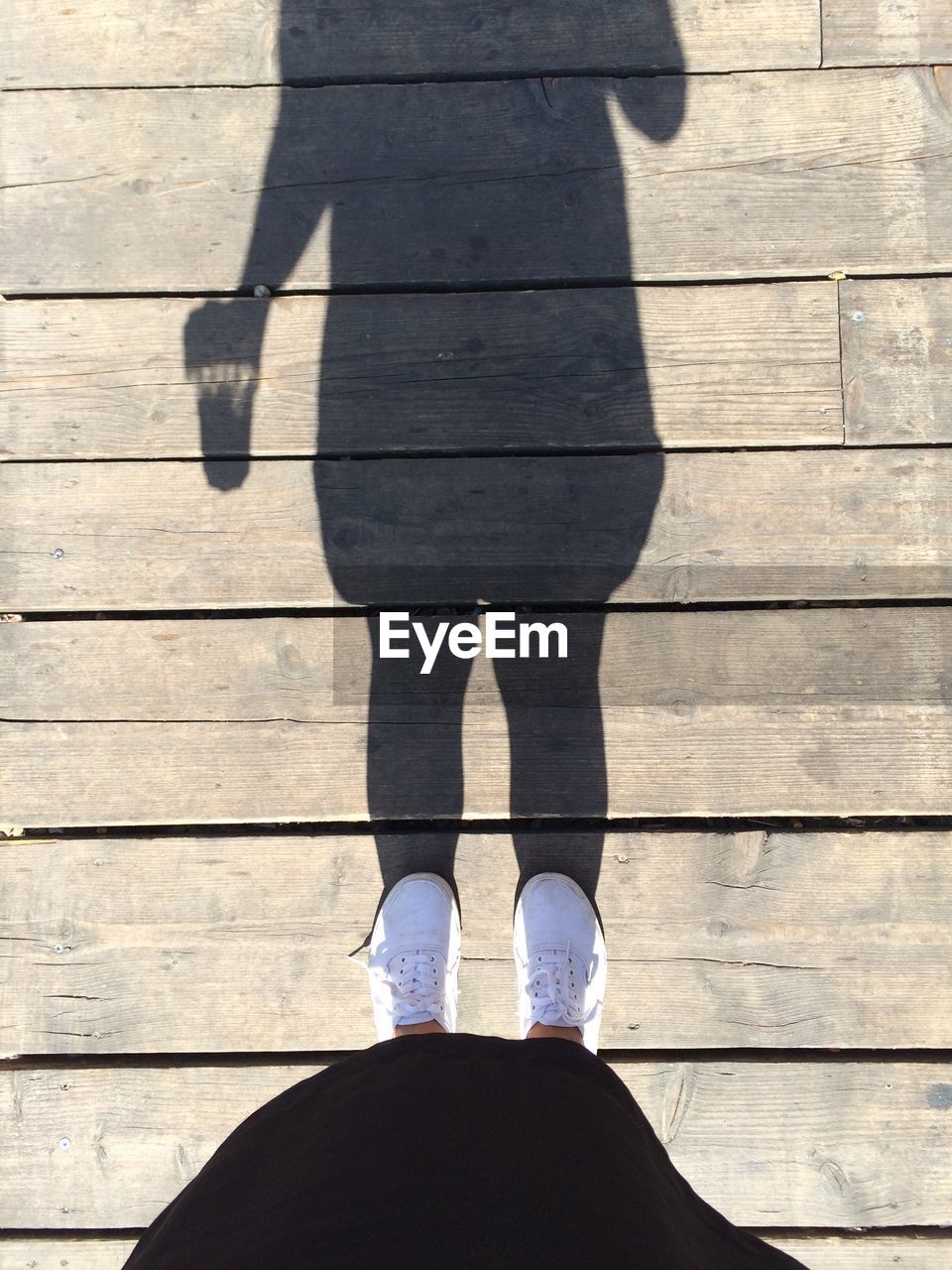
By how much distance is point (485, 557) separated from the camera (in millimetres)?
1555

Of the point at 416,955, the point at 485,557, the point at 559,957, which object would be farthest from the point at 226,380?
the point at 559,957

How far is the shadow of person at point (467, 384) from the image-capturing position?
1.54 meters

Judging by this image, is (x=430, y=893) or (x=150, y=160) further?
(x=150, y=160)

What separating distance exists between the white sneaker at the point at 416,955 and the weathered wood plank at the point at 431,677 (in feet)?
1.15

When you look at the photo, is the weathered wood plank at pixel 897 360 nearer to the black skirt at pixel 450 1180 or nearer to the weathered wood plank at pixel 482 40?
the weathered wood plank at pixel 482 40

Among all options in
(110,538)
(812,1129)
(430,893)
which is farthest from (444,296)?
(812,1129)

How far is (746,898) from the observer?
5.00 ft

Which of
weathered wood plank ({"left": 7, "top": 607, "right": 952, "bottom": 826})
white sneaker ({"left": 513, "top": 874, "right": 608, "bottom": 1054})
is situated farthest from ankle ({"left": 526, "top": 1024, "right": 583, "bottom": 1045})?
weathered wood plank ({"left": 7, "top": 607, "right": 952, "bottom": 826})

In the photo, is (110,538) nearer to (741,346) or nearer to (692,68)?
(741,346)

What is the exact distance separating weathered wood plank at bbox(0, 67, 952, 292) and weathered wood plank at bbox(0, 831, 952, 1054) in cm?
115

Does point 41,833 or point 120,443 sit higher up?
point 120,443

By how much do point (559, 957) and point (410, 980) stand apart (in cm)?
28

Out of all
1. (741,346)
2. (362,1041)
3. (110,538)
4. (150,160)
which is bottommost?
(362,1041)

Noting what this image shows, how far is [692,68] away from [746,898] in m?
1.67
